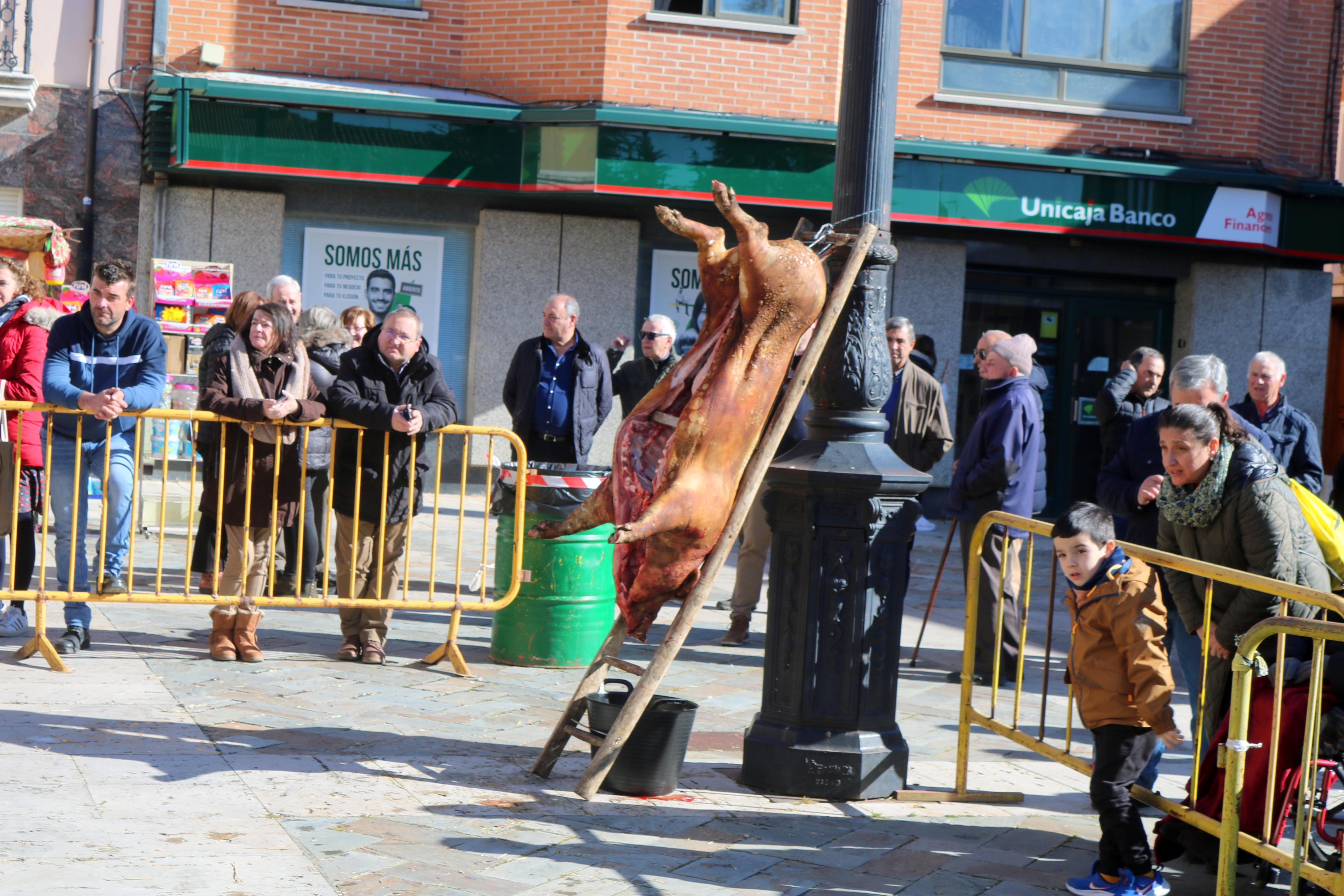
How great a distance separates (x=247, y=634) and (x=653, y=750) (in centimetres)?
283

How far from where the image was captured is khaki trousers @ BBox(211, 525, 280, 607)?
6.95 meters

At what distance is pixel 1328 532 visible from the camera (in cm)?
493

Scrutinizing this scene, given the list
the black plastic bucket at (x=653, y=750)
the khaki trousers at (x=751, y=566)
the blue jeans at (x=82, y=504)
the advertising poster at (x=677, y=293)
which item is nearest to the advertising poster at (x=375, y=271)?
the advertising poster at (x=677, y=293)

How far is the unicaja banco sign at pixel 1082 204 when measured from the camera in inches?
563

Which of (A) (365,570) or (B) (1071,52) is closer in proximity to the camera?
(A) (365,570)

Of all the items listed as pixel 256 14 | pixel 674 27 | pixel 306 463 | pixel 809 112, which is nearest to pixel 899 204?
pixel 809 112

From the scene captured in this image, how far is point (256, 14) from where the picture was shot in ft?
46.7

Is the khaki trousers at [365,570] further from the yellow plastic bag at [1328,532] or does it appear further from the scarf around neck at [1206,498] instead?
the yellow plastic bag at [1328,532]

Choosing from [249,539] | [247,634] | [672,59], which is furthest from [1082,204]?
[247,634]

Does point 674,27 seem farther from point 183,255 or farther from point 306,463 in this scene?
point 306,463

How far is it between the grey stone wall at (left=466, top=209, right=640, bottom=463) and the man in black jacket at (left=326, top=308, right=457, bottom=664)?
23.7 ft

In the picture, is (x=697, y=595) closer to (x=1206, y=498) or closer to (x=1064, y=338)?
(x=1206, y=498)

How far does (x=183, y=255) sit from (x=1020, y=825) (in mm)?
11218

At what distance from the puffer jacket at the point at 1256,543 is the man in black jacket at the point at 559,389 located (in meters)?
4.39
